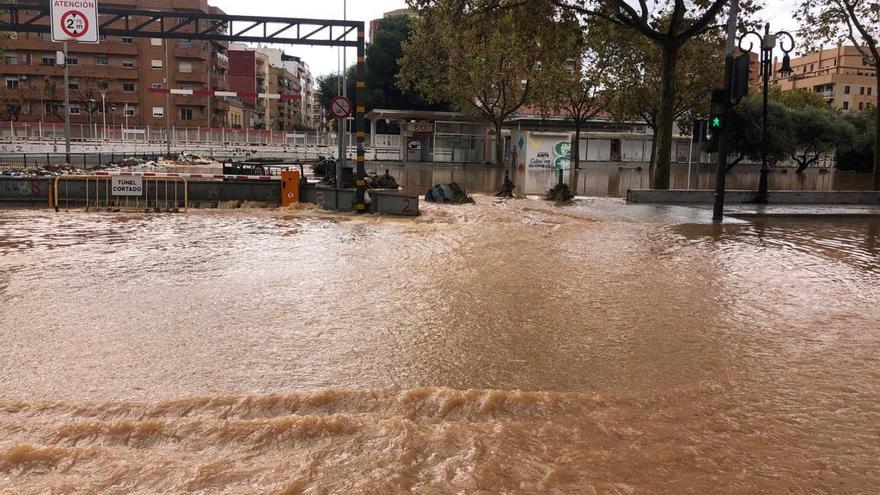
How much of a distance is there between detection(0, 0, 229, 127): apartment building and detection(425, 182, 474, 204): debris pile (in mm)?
55273

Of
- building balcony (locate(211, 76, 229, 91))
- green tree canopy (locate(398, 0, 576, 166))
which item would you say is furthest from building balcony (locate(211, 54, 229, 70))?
green tree canopy (locate(398, 0, 576, 166))

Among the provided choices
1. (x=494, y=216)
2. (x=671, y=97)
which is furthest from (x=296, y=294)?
(x=671, y=97)

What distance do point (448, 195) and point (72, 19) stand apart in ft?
36.9

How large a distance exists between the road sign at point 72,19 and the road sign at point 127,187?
14.7 ft

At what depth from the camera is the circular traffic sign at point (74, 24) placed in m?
19.0

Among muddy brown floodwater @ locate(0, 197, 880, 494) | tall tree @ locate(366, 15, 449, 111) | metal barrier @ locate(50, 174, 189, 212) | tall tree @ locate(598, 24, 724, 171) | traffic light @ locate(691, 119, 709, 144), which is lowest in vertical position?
Result: muddy brown floodwater @ locate(0, 197, 880, 494)

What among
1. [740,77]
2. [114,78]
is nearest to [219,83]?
[114,78]

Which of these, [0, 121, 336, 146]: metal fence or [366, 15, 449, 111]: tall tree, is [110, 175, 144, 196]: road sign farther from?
[366, 15, 449, 111]: tall tree

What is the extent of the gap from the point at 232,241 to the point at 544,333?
23.3 feet

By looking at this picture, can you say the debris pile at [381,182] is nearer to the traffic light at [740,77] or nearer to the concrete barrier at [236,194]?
the concrete barrier at [236,194]

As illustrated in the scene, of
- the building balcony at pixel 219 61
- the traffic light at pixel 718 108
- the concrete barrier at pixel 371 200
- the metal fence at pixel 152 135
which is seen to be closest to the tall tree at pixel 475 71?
the concrete barrier at pixel 371 200

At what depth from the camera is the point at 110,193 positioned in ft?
57.7

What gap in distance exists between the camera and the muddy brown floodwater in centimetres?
376

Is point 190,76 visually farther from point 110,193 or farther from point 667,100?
point 667,100
